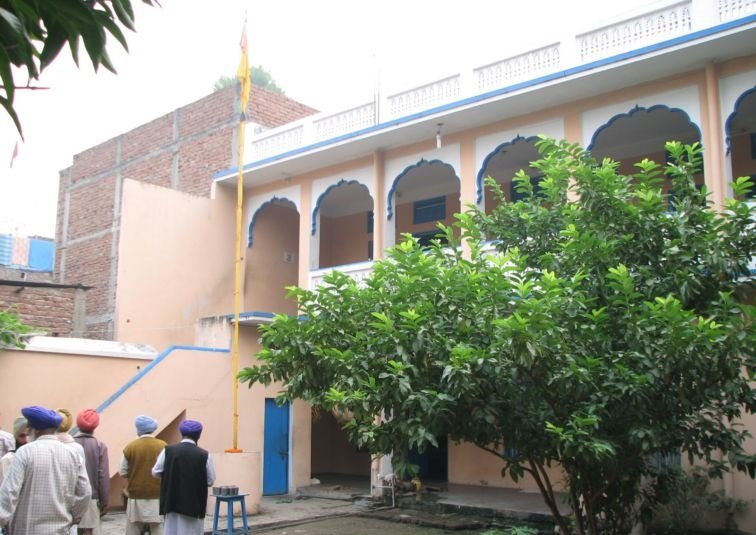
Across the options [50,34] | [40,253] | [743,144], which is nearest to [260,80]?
[40,253]

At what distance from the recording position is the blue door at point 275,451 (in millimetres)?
15016

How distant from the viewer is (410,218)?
17875 mm

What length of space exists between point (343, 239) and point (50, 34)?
55.8 feet

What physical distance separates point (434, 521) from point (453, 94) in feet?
23.5

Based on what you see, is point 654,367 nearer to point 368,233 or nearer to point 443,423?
point 443,423

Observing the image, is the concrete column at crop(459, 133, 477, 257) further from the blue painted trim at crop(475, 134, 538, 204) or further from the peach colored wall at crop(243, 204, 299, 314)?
the peach colored wall at crop(243, 204, 299, 314)

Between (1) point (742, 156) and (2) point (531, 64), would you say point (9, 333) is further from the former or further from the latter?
(1) point (742, 156)

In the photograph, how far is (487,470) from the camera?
14734mm

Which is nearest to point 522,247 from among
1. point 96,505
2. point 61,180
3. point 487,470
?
point 96,505

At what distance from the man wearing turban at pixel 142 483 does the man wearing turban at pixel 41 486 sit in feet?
6.88

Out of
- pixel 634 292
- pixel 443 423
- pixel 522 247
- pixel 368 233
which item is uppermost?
pixel 368 233

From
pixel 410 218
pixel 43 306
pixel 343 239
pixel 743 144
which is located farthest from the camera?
pixel 343 239

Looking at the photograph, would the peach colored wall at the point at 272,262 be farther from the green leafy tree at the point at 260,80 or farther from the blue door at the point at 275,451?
the green leafy tree at the point at 260,80

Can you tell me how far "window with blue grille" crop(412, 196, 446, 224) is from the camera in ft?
56.8
